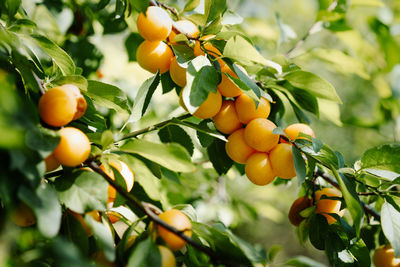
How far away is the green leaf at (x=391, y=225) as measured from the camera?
50 centimetres

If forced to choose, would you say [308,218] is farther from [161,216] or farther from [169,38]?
[169,38]

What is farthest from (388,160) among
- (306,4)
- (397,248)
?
(306,4)

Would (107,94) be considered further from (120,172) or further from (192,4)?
(192,4)

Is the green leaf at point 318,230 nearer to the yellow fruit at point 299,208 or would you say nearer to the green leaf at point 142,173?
the yellow fruit at point 299,208

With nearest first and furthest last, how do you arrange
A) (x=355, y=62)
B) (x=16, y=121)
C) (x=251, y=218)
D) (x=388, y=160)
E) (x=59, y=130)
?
(x=16, y=121) < (x=59, y=130) < (x=388, y=160) < (x=355, y=62) < (x=251, y=218)

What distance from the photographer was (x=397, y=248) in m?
0.50

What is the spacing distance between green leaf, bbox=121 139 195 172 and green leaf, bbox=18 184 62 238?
0.12 metres

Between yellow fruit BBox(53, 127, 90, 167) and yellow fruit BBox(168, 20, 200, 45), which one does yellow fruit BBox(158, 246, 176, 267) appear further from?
yellow fruit BBox(168, 20, 200, 45)

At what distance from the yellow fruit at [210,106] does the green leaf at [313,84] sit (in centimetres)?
17

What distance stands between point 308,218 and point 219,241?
25 centimetres

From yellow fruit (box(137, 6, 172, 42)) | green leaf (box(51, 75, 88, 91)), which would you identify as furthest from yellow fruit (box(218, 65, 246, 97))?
green leaf (box(51, 75, 88, 91))

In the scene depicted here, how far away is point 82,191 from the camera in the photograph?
0.42 meters

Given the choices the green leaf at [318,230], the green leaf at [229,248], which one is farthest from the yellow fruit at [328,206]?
the green leaf at [229,248]

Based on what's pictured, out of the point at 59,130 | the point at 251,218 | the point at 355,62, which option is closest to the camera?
the point at 59,130
